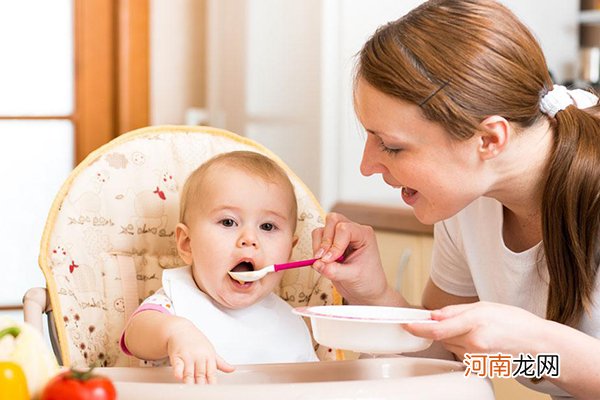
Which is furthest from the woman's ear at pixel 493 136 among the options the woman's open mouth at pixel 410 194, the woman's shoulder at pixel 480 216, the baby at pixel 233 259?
the baby at pixel 233 259

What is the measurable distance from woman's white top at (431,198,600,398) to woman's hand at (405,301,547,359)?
0.89 feet

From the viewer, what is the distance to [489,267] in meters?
1.61

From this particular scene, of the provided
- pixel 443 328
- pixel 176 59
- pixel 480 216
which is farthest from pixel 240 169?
pixel 176 59

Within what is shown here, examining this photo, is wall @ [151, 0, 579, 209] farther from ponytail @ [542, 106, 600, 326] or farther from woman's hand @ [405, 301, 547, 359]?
woman's hand @ [405, 301, 547, 359]

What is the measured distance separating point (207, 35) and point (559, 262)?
2.03 m

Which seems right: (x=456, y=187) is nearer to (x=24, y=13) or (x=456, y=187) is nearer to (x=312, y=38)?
(x=312, y=38)

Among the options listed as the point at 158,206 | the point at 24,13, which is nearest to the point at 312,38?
the point at 24,13

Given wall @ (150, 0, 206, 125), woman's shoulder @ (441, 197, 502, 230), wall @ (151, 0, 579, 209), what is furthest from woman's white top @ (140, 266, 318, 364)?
wall @ (150, 0, 206, 125)

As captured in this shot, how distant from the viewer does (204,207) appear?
152 cm

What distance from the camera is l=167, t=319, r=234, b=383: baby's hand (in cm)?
120

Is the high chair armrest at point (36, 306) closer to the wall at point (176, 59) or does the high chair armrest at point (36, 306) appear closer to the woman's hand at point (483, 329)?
the woman's hand at point (483, 329)

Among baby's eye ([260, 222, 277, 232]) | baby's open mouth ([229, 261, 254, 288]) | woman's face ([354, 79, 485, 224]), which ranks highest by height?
Result: woman's face ([354, 79, 485, 224])

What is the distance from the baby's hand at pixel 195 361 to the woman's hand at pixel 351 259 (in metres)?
0.28

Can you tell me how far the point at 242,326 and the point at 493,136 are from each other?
0.49 metres
